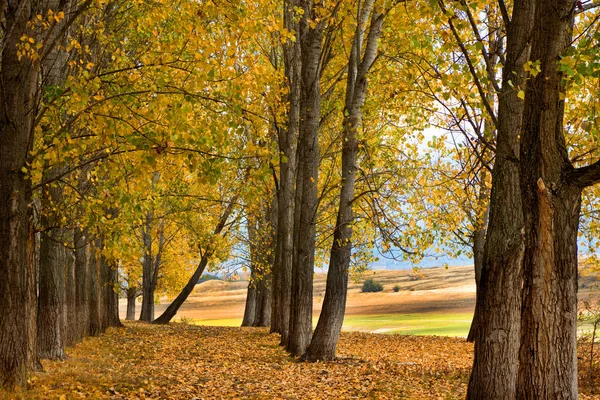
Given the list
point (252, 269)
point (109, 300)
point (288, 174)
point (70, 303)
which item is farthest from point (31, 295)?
point (252, 269)

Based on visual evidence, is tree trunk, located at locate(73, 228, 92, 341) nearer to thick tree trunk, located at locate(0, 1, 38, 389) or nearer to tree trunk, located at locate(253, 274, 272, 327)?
thick tree trunk, located at locate(0, 1, 38, 389)

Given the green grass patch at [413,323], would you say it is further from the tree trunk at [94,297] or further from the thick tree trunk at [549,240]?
the thick tree trunk at [549,240]

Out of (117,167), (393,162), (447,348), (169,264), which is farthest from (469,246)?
(169,264)

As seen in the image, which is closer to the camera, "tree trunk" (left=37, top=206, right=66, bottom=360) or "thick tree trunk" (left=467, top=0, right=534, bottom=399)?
"thick tree trunk" (left=467, top=0, right=534, bottom=399)

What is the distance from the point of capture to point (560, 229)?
6.06 m

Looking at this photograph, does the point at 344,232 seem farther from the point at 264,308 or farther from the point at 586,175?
the point at 264,308

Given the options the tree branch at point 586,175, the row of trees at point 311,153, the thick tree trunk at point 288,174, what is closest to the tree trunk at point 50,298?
the row of trees at point 311,153

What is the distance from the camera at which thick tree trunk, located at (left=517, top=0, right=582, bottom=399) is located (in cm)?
604

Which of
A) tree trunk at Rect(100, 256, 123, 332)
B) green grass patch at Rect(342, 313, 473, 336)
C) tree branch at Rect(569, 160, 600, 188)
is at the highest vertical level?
tree branch at Rect(569, 160, 600, 188)

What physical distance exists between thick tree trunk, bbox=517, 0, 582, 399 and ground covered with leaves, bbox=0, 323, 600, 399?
14.0 feet

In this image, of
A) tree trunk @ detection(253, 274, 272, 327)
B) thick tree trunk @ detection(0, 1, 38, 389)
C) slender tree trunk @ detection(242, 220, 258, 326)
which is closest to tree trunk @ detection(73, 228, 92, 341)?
thick tree trunk @ detection(0, 1, 38, 389)

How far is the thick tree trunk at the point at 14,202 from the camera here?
28.2 feet

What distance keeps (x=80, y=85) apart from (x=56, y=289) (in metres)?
6.73

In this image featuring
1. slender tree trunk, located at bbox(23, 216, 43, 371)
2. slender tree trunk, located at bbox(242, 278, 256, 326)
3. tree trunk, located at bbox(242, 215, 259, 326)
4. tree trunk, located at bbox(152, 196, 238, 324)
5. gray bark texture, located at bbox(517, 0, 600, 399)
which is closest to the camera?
gray bark texture, located at bbox(517, 0, 600, 399)
